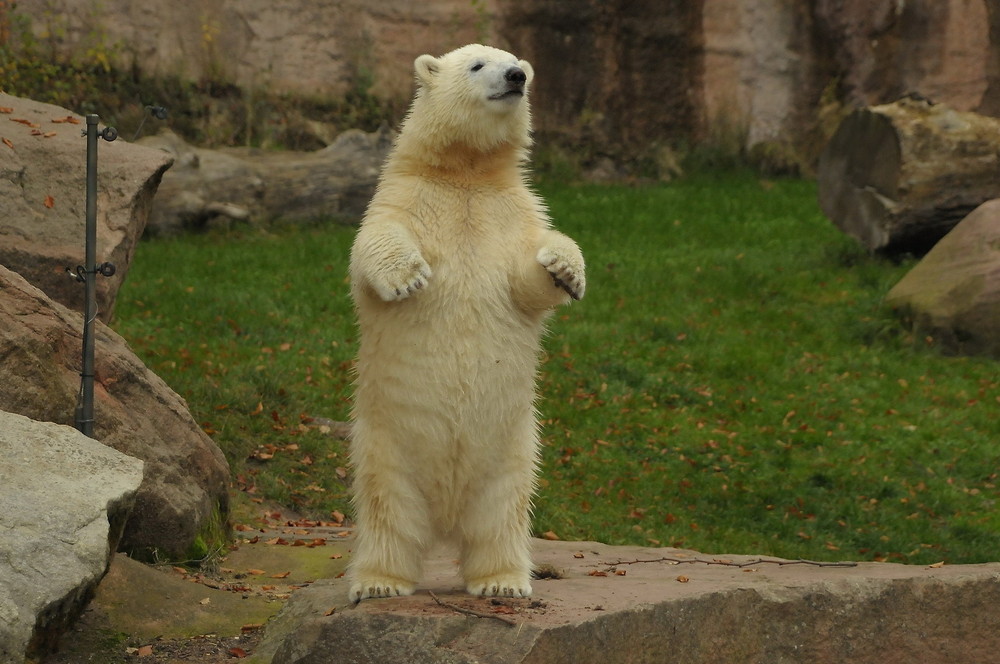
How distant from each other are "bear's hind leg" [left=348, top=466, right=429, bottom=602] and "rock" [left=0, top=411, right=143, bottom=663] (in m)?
0.85

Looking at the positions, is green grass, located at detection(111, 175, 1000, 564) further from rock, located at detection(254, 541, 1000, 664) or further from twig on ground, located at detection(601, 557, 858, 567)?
rock, located at detection(254, 541, 1000, 664)

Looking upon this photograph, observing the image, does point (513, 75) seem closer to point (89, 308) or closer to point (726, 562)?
point (89, 308)

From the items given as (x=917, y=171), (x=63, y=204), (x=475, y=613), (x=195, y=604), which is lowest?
(x=195, y=604)

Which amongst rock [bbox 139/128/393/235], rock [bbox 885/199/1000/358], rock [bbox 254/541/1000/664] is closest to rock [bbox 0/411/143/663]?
rock [bbox 254/541/1000/664]

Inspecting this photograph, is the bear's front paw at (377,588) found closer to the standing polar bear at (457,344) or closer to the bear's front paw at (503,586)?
the standing polar bear at (457,344)

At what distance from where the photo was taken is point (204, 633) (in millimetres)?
5117

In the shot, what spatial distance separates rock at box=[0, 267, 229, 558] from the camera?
5.10 metres

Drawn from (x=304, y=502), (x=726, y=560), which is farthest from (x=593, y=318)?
(x=726, y=560)

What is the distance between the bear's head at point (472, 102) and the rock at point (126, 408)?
77.9 inches

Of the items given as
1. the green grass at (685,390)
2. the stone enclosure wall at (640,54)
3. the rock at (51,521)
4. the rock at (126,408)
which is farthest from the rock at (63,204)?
the stone enclosure wall at (640,54)

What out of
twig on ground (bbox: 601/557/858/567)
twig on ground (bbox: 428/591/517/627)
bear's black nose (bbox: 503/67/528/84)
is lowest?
twig on ground (bbox: 601/557/858/567)

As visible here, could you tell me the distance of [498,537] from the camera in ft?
14.3

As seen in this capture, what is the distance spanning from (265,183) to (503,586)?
10.3m

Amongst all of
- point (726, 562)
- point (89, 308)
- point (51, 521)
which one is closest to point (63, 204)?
point (89, 308)
